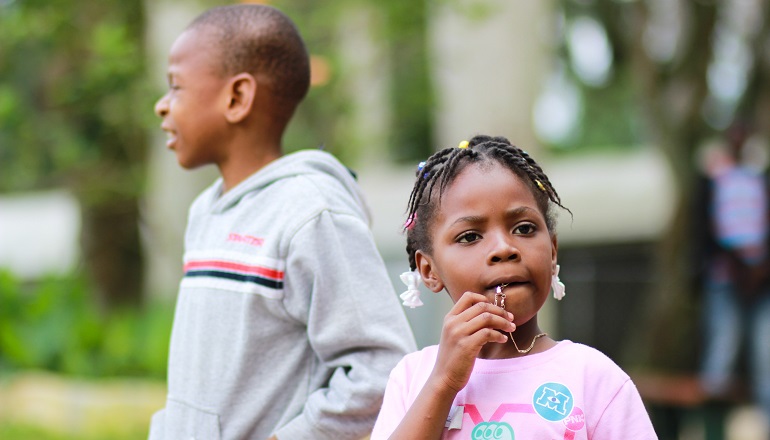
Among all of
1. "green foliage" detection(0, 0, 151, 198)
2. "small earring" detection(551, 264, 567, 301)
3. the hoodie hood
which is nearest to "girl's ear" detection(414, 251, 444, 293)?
"small earring" detection(551, 264, 567, 301)

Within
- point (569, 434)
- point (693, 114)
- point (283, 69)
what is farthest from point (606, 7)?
point (569, 434)

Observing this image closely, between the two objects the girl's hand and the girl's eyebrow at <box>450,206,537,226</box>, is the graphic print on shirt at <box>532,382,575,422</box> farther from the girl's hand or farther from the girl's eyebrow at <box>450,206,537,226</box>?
the girl's eyebrow at <box>450,206,537,226</box>

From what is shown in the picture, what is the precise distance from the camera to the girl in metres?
2.17

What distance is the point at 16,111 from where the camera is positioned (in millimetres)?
8328

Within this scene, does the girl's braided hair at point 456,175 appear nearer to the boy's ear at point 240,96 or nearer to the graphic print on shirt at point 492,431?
the graphic print on shirt at point 492,431

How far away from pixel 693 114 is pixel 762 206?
9.97 ft

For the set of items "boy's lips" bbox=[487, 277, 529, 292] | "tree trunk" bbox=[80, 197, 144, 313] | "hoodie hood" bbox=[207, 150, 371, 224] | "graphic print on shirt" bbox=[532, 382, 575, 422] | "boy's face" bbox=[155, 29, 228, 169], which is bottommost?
"graphic print on shirt" bbox=[532, 382, 575, 422]

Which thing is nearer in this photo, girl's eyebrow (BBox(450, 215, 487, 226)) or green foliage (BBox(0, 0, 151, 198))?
girl's eyebrow (BBox(450, 215, 487, 226))

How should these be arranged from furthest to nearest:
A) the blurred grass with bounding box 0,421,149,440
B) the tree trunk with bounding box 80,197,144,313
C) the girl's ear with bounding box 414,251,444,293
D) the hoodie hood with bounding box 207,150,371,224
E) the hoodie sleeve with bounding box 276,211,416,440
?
the tree trunk with bounding box 80,197,144,313 < the blurred grass with bounding box 0,421,149,440 < the hoodie hood with bounding box 207,150,371,224 < the hoodie sleeve with bounding box 276,211,416,440 < the girl's ear with bounding box 414,251,444,293

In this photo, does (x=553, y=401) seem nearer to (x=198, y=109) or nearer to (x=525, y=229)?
(x=525, y=229)

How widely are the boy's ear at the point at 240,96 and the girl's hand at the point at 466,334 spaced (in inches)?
41.4

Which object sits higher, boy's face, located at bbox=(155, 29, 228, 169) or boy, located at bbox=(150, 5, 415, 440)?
boy's face, located at bbox=(155, 29, 228, 169)

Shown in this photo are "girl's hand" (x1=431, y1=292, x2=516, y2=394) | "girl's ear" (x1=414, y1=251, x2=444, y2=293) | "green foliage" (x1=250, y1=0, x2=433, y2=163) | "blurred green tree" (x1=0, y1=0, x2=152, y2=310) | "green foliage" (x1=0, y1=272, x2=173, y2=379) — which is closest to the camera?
"girl's hand" (x1=431, y1=292, x2=516, y2=394)

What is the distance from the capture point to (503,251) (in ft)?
7.21
